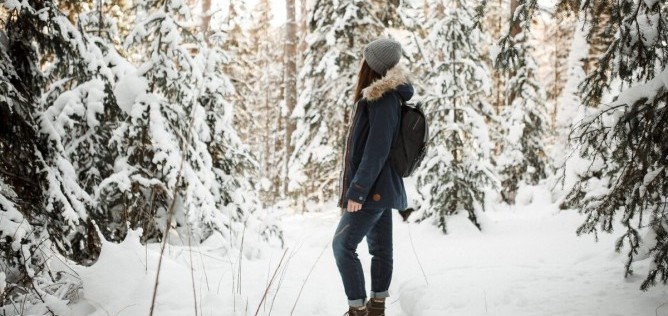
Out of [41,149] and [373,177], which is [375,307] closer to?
[373,177]

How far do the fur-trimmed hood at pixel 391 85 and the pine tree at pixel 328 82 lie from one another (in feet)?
17.4

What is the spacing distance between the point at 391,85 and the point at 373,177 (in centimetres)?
73

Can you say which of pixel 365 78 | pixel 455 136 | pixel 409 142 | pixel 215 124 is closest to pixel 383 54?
pixel 365 78

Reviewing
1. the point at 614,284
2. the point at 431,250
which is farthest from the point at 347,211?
the point at 431,250

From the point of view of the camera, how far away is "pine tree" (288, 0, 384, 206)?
9297 mm

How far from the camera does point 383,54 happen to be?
3.21 metres

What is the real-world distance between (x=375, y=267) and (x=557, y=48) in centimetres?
2500

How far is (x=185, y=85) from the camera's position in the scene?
556 cm

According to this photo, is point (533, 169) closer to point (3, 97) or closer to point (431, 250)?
point (431, 250)

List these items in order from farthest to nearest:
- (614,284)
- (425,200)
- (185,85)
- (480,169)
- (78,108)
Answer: (425,200) → (480,169) → (185,85) → (78,108) → (614,284)

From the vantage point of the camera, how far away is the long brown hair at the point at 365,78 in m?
3.35

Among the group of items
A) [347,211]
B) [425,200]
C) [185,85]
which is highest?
[185,85]

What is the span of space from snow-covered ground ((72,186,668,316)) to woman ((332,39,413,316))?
0.41 meters

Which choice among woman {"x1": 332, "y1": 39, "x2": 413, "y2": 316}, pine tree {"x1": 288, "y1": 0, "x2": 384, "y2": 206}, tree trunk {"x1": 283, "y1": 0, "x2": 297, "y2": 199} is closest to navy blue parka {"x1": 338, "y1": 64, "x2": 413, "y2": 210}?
woman {"x1": 332, "y1": 39, "x2": 413, "y2": 316}
